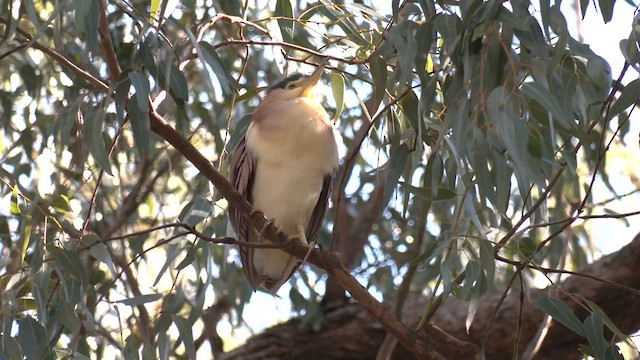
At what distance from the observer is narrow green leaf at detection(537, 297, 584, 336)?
192 centimetres

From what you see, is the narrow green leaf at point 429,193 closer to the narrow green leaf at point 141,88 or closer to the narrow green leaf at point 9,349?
the narrow green leaf at point 141,88

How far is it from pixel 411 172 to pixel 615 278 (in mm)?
937

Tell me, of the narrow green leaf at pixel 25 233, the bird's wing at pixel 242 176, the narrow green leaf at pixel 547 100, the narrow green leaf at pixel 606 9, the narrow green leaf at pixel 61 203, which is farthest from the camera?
the bird's wing at pixel 242 176

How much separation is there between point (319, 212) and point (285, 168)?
0.25 metres

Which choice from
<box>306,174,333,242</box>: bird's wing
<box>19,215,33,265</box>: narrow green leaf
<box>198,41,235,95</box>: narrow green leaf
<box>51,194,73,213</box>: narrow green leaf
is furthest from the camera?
<box>306,174,333,242</box>: bird's wing

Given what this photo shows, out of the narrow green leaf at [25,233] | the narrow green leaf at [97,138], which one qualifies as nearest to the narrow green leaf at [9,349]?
the narrow green leaf at [25,233]

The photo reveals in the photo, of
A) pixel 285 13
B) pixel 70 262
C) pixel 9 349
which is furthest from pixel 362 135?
pixel 9 349

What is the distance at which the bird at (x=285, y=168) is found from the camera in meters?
2.84

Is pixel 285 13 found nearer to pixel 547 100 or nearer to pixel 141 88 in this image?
pixel 141 88

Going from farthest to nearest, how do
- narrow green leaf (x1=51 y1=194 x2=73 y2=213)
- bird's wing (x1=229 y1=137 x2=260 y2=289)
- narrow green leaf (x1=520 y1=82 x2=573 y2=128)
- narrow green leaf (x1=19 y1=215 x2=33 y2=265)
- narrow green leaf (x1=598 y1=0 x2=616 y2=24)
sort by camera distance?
1. bird's wing (x1=229 y1=137 x2=260 y2=289)
2. narrow green leaf (x1=51 y1=194 x2=73 y2=213)
3. narrow green leaf (x1=19 y1=215 x2=33 y2=265)
4. narrow green leaf (x1=598 y1=0 x2=616 y2=24)
5. narrow green leaf (x1=520 y1=82 x2=573 y2=128)

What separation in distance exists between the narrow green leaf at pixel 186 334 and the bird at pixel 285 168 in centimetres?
53

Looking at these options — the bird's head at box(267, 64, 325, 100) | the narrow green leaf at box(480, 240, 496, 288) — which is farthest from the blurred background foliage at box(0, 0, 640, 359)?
the bird's head at box(267, 64, 325, 100)

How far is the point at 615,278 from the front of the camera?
9.00ft

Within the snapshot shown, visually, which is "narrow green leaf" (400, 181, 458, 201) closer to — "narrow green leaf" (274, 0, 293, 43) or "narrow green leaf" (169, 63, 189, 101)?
"narrow green leaf" (169, 63, 189, 101)
